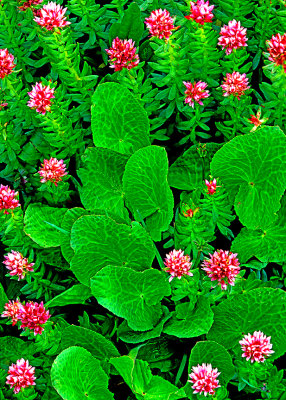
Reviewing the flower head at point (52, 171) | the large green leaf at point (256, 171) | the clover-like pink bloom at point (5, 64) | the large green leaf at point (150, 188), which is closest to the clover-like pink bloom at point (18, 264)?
the flower head at point (52, 171)

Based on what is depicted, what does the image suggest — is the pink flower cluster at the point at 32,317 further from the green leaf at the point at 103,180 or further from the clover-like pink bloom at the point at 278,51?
the clover-like pink bloom at the point at 278,51

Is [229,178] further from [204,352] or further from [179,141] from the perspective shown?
[204,352]

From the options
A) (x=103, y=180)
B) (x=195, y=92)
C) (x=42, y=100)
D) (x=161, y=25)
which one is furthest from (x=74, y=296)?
(x=161, y=25)

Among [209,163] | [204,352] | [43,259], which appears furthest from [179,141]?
[204,352]

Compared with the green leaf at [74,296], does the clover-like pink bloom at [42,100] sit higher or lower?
higher

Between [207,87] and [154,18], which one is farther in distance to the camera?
[207,87]

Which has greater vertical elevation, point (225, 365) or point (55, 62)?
point (55, 62)

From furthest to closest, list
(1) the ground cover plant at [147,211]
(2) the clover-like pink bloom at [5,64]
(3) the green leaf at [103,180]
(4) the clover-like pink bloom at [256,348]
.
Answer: (3) the green leaf at [103,180]
(2) the clover-like pink bloom at [5,64]
(1) the ground cover plant at [147,211]
(4) the clover-like pink bloom at [256,348]
